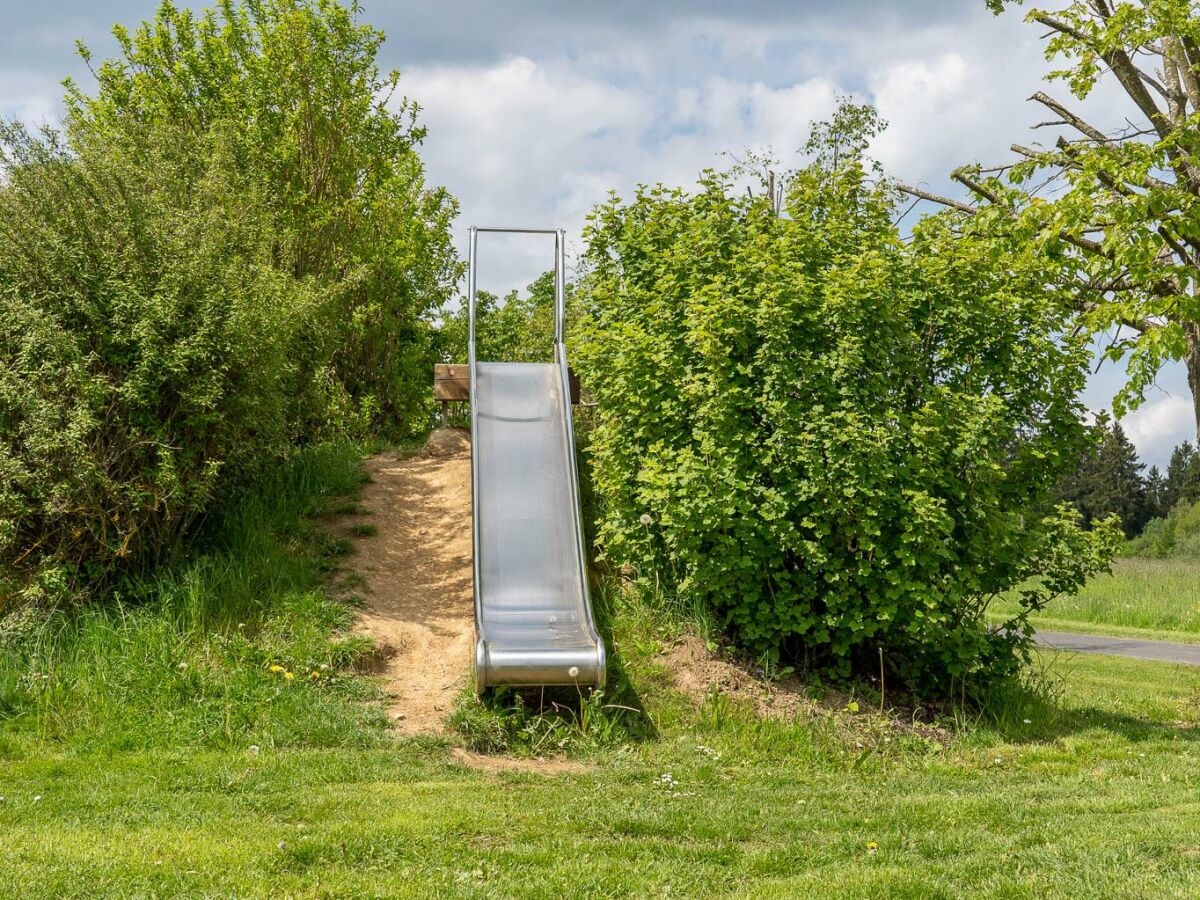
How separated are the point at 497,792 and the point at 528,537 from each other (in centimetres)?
364

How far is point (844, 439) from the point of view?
28.7ft

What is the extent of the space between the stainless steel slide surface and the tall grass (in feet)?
3.82

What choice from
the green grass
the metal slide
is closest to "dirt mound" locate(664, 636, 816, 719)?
the metal slide

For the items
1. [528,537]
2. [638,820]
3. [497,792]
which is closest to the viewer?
[638,820]

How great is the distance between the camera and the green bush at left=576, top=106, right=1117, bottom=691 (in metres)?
8.95

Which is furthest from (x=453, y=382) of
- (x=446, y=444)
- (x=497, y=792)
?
(x=497, y=792)

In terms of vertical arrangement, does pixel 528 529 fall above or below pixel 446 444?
below

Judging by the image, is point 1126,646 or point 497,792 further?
point 1126,646

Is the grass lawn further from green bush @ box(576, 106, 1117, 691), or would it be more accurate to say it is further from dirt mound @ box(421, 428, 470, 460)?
dirt mound @ box(421, 428, 470, 460)

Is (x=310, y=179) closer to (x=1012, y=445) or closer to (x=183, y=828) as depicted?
(x=1012, y=445)

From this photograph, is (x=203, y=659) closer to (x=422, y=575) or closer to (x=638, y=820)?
(x=422, y=575)

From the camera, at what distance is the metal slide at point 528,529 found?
8695 mm

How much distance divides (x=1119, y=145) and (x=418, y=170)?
1342cm

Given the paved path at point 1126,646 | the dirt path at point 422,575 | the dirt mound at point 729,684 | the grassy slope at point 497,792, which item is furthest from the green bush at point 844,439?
the paved path at point 1126,646
